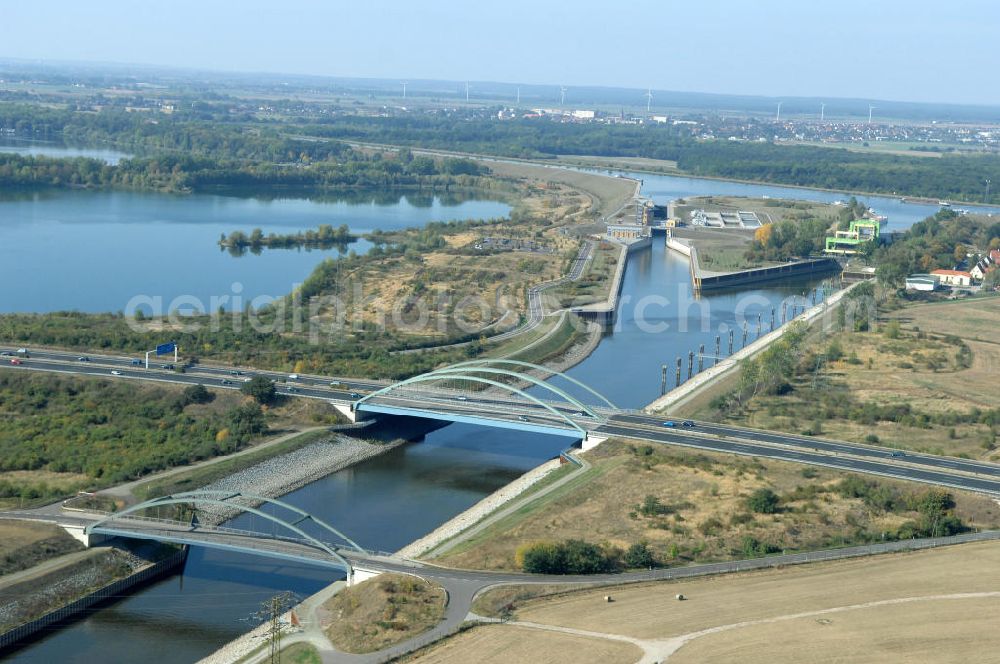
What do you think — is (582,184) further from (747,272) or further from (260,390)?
(260,390)

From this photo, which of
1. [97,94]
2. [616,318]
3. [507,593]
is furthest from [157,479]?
[97,94]


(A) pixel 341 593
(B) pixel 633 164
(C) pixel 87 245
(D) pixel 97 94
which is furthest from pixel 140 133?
(A) pixel 341 593

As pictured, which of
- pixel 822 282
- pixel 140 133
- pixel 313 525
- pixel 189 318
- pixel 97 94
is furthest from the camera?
pixel 97 94

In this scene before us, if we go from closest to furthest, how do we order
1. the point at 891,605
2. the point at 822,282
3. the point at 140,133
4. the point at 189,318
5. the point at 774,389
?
the point at 891,605 < the point at 774,389 < the point at 189,318 < the point at 822,282 < the point at 140,133

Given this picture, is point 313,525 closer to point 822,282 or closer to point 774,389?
point 774,389

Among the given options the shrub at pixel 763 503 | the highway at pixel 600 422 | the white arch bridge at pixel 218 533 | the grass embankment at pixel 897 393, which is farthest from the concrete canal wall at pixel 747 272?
the white arch bridge at pixel 218 533

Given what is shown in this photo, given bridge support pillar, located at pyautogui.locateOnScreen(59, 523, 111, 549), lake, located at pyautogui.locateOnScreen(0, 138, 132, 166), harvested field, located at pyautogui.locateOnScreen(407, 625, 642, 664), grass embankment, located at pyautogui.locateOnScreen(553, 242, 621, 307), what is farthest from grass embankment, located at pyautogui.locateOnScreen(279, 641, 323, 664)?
lake, located at pyautogui.locateOnScreen(0, 138, 132, 166)

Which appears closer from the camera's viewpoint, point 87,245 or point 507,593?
point 507,593
